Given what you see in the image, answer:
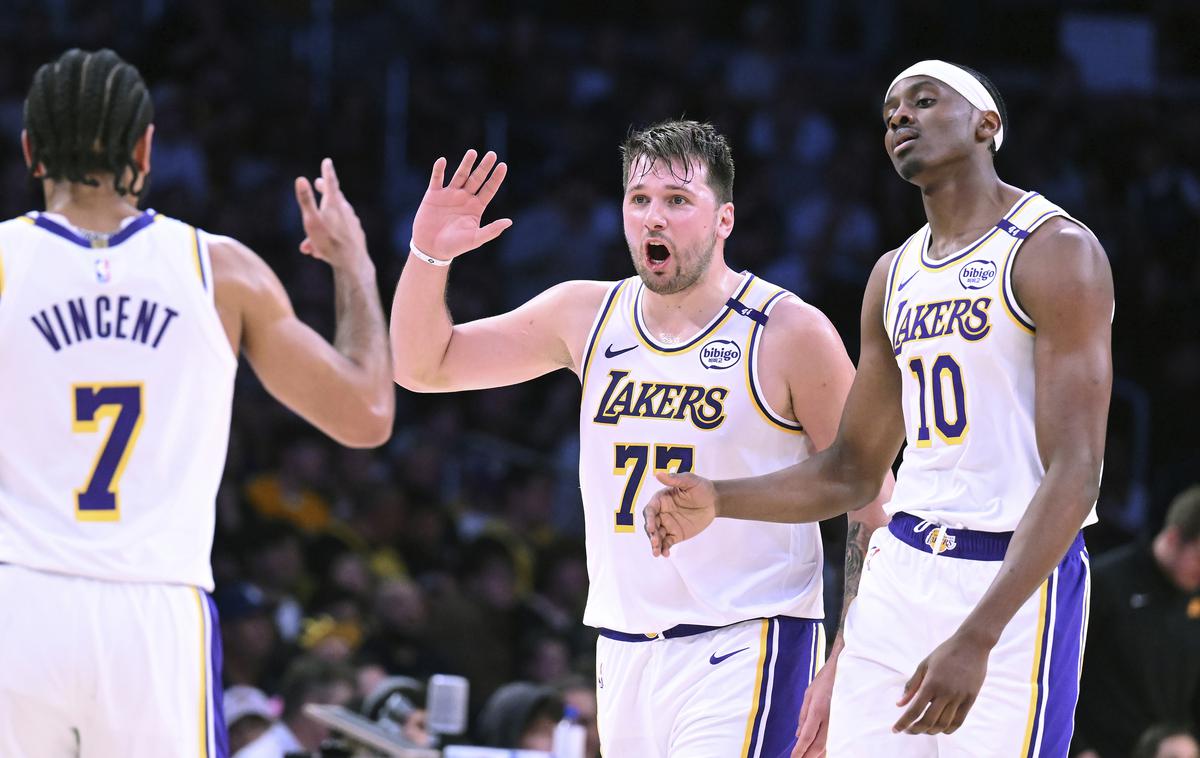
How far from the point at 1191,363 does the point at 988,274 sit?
1035 cm

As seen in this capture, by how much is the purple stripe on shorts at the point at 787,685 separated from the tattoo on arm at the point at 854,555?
0.19 m

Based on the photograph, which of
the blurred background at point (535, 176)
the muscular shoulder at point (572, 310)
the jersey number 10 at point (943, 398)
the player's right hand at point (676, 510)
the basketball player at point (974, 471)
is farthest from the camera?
the blurred background at point (535, 176)

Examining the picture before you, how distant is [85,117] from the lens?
14.4 feet

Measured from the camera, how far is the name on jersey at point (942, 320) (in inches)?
200

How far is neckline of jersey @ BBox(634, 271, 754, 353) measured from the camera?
6047 millimetres

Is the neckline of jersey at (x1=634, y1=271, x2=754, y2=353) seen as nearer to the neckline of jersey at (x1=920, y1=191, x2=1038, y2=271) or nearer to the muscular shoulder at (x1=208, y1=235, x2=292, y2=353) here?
the neckline of jersey at (x1=920, y1=191, x2=1038, y2=271)

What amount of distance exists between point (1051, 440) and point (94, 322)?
259 cm

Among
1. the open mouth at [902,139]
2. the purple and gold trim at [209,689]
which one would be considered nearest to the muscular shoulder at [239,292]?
the purple and gold trim at [209,689]

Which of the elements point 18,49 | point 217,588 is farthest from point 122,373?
point 18,49

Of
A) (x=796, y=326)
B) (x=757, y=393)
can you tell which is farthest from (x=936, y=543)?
(x=796, y=326)

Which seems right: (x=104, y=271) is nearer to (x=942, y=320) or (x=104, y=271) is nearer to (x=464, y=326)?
(x=464, y=326)

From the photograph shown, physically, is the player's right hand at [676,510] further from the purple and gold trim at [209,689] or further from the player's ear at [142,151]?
the player's ear at [142,151]

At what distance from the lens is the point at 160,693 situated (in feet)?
13.7

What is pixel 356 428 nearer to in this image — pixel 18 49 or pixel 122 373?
pixel 122 373
